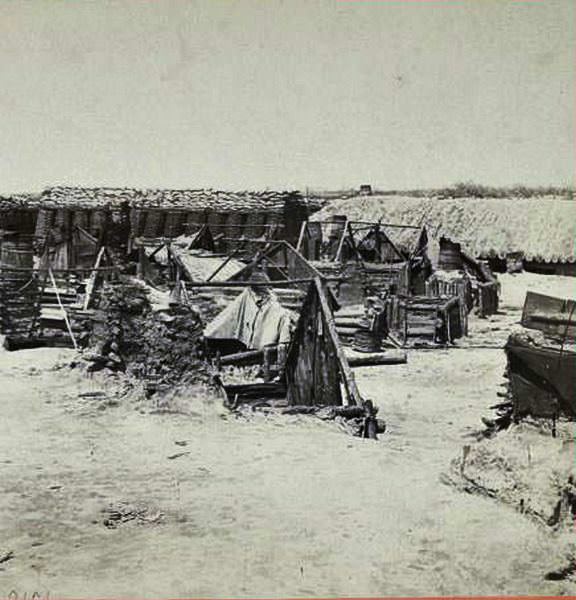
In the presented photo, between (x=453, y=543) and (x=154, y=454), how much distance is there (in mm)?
2926

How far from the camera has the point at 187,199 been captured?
23.7 metres

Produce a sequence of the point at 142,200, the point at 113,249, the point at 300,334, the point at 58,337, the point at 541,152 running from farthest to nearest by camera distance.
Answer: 1. the point at 142,200
2. the point at 113,249
3. the point at 58,337
4. the point at 300,334
5. the point at 541,152

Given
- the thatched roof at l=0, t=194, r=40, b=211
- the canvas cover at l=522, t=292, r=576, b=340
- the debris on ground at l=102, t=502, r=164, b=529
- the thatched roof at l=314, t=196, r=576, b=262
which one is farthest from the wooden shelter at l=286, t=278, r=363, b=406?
the thatched roof at l=0, t=194, r=40, b=211

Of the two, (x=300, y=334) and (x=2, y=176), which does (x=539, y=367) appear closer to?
(x=300, y=334)

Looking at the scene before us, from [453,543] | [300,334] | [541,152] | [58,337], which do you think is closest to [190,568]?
[453,543]

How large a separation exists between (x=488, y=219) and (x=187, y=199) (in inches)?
Result: 381

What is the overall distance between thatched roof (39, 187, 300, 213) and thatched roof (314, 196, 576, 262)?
9.40 feet

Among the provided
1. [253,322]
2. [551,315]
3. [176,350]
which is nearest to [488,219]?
[253,322]

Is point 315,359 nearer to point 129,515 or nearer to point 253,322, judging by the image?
point 253,322

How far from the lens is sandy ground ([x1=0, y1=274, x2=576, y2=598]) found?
420cm

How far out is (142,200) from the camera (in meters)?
23.6

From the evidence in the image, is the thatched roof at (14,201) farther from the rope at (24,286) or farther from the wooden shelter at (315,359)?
the wooden shelter at (315,359)

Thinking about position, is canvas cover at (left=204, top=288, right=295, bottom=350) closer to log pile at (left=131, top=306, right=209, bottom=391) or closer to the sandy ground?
log pile at (left=131, top=306, right=209, bottom=391)

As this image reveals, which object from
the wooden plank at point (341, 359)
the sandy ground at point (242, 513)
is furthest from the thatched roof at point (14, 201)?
the wooden plank at point (341, 359)
